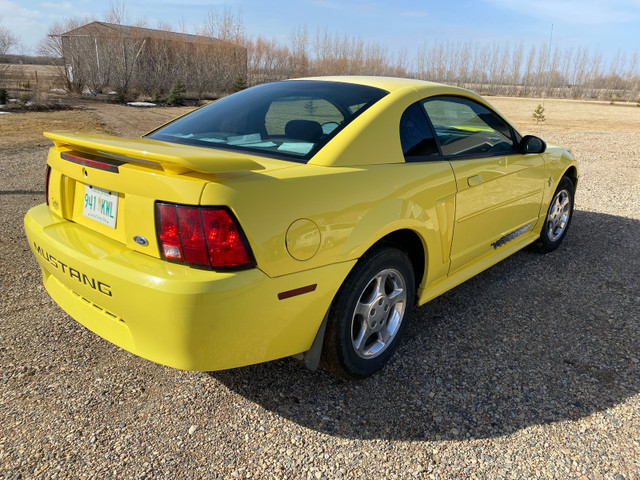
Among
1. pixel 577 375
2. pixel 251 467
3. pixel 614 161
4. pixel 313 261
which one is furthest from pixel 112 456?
pixel 614 161

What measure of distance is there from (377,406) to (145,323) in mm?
1222

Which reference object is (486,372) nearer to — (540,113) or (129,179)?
(129,179)

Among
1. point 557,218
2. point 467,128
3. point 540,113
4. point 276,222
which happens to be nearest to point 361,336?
point 276,222

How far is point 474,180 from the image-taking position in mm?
2982

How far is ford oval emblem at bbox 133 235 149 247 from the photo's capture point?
194 cm

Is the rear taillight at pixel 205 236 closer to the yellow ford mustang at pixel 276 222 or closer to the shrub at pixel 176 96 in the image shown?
the yellow ford mustang at pixel 276 222

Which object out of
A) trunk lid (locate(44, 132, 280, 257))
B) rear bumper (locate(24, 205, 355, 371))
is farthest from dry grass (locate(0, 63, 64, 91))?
rear bumper (locate(24, 205, 355, 371))

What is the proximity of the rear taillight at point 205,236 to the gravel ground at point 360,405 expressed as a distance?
882mm

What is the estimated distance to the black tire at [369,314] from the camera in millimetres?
2268

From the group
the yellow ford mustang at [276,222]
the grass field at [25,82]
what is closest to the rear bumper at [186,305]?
the yellow ford mustang at [276,222]

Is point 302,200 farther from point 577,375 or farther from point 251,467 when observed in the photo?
point 577,375

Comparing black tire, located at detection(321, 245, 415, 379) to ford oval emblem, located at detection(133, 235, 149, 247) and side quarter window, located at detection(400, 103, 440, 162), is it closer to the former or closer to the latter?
side quarter window, located at detection(400, 103, 440, 162)

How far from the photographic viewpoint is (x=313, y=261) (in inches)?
79.7

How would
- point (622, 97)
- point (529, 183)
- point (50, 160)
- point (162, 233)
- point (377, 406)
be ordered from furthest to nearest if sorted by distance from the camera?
point (622, 97)
point (529, 183)
point (50, 160)
point (377, 406)
point (162, 233)
